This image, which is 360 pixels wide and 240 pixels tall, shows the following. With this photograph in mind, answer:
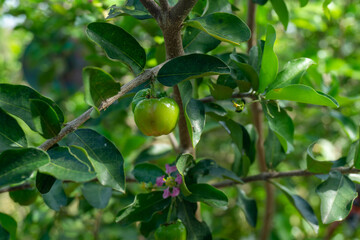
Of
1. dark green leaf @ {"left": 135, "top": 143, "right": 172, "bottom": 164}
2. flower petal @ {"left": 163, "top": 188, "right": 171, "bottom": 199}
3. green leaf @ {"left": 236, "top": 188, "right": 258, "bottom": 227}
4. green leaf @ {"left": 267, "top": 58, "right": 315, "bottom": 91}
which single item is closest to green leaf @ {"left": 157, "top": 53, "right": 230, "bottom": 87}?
green leaf @ {"left": 267, "top": 58, "right": 315, "bottom": 91}

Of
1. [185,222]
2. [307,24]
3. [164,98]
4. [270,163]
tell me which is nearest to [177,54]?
[164,98]

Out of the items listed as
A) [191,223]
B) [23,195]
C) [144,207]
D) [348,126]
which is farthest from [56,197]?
[348,126]

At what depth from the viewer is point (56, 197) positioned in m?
0.81

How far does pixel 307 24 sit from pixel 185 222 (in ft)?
3.85

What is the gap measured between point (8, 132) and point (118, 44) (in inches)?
8.9

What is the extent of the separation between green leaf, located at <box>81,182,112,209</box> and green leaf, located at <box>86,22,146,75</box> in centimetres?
42

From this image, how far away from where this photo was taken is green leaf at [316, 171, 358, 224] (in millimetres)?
710

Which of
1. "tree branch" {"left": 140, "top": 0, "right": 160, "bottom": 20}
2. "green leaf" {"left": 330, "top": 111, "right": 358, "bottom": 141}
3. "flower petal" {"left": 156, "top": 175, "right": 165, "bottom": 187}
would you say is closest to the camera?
"tree branch" {"left": 140, "top": 0, "right": 160, "bottom": 20}

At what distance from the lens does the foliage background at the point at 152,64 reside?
1260 millimetres

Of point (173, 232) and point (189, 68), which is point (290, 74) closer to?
point (189, 68)

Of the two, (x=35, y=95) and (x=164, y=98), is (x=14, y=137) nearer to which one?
(x=35, y=95)

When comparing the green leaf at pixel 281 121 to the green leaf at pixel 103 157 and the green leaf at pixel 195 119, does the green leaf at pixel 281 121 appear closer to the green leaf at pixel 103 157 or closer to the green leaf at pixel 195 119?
the green leaf at pixel 195 119

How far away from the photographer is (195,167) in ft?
2.69

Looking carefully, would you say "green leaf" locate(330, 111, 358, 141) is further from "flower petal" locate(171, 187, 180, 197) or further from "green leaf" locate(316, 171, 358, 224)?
"flower petal" locate(171, 187, 180, 197)
